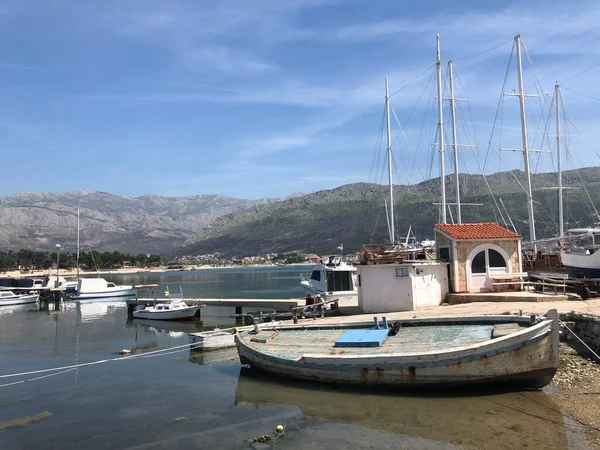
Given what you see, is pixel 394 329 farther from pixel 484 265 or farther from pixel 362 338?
pixel 484 265

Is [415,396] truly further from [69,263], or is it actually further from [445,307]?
[69,263]

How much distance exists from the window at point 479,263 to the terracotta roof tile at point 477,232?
1027 millimetres

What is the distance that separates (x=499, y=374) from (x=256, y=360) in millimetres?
8846

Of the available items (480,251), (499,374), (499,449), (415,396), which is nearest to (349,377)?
(415,396)

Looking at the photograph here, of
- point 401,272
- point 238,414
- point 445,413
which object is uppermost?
point 401,272

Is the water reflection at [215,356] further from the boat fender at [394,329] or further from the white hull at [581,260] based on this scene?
the white hull at [581,260]

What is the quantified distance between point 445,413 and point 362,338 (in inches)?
171

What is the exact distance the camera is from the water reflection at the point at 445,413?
11975 mm

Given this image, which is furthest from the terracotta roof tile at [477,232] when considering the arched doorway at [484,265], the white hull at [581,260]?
the white hull at [581,260]

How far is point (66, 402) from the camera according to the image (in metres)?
17.1

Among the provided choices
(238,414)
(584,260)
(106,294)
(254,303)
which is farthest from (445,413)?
(106,294)

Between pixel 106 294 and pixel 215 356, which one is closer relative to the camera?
pixel 215 356

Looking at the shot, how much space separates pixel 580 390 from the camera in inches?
574

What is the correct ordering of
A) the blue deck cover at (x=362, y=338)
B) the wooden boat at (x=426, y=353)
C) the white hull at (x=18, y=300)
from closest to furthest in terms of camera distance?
the wooden boat at (x=426, y=353)
the blue deck cover at (x=362, y=338)
the white hull at (x=18, y=300)
